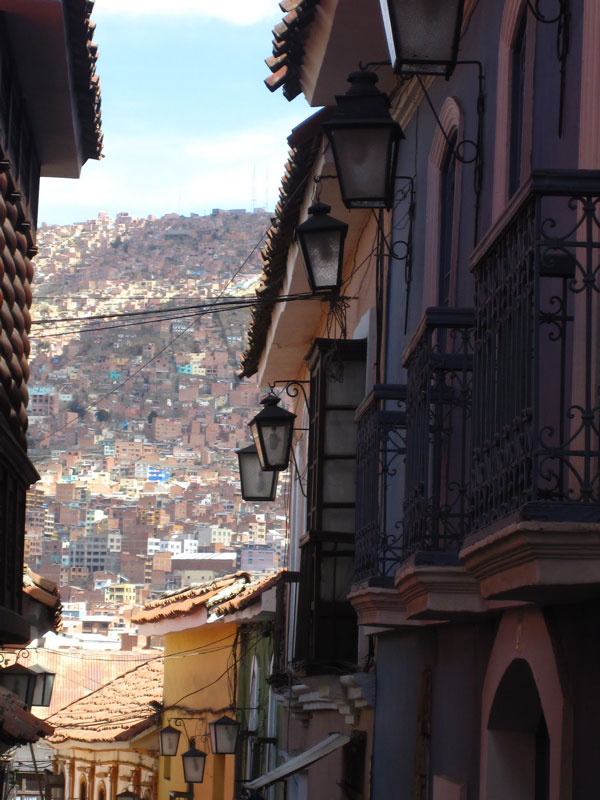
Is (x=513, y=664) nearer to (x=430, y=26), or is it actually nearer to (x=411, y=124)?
(x=430, y=26)

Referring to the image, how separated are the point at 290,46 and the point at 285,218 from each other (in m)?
3.15

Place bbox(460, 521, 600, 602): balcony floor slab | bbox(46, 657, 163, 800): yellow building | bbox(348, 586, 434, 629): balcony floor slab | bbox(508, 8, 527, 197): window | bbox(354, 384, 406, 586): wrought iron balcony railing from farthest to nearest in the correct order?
bbox(46, 657, 163, 800): yellow building
bbox(354, 384, 406, 586): wrought iron balcony railing
bbox(348, 586, 434, 629): balcony floor slab
bbox(508, 8, 527, 197): window
bbox(460, 521, 600, 602): balcony floor slab

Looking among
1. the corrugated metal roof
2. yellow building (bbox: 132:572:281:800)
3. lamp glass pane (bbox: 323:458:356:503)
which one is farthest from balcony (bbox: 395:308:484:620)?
the corrugated metal roof

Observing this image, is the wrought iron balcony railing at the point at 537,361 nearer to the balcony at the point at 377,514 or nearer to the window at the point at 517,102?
the window at the point at 517,102

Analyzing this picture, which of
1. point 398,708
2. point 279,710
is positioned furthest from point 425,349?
point 279,710

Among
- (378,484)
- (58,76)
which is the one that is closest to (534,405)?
(378,484)

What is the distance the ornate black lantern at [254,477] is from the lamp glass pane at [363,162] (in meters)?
6.35

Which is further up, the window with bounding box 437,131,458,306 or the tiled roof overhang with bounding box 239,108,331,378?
the tiled roof overhang with bounding box 239,108,331,378

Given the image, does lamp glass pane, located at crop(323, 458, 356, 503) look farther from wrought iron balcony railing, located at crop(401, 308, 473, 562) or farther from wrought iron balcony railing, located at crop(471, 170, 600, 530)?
wrought iron balcony railing, located at crop(471, 170, 600, 530)

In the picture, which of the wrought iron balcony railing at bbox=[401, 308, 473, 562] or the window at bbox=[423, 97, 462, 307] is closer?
the wrought iron balcony railing at bbox=[401, 308, 473, 562]

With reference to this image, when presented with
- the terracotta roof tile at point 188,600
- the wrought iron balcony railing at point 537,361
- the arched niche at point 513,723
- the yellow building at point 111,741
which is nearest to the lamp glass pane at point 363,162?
the wrought iron balcony railing at point 537,361

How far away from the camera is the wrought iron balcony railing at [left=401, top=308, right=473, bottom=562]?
5.82m

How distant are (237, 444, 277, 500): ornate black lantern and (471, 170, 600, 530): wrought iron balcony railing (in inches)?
338

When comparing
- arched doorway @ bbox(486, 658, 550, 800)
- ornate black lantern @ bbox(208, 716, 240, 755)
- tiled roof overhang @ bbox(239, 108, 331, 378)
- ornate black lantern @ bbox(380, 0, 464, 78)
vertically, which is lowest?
ornate black lantern @ bbox(208, 716, 240, 755)
